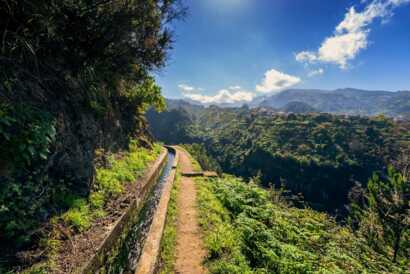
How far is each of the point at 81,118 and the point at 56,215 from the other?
4.21m

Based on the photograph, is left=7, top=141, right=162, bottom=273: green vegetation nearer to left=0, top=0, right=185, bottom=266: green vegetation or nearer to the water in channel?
left=0, top=0, right=185, bottom=266: green vegetation

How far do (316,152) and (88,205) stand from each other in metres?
81.3

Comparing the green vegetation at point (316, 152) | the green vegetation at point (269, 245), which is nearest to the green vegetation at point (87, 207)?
the green vegetation at point (269, 245)

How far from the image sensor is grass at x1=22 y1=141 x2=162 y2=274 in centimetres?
366

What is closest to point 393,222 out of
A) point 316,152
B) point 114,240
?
point 114,240

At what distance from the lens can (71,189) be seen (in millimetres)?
5277

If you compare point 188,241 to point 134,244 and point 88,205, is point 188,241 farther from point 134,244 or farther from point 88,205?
point 88,205

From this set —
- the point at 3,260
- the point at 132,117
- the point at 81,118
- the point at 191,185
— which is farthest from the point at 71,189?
the point at 132,117

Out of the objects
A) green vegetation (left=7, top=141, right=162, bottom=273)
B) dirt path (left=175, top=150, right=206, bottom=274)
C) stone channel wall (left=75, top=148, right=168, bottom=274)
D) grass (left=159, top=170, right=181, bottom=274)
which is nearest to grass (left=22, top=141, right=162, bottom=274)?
green vegetation (left=7, top=141, right=162, bottom=273)

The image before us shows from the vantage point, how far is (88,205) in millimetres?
5348

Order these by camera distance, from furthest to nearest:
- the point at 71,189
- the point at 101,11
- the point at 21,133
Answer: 1. the point at 101,11
2. the point at 71,189
3. the point at 21,133

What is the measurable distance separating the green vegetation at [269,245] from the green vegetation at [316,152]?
48.1 meters

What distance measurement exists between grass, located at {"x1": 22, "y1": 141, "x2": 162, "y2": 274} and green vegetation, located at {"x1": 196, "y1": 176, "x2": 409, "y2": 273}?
3054 mm

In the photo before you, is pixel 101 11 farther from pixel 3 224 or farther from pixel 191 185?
pixel 191 185
